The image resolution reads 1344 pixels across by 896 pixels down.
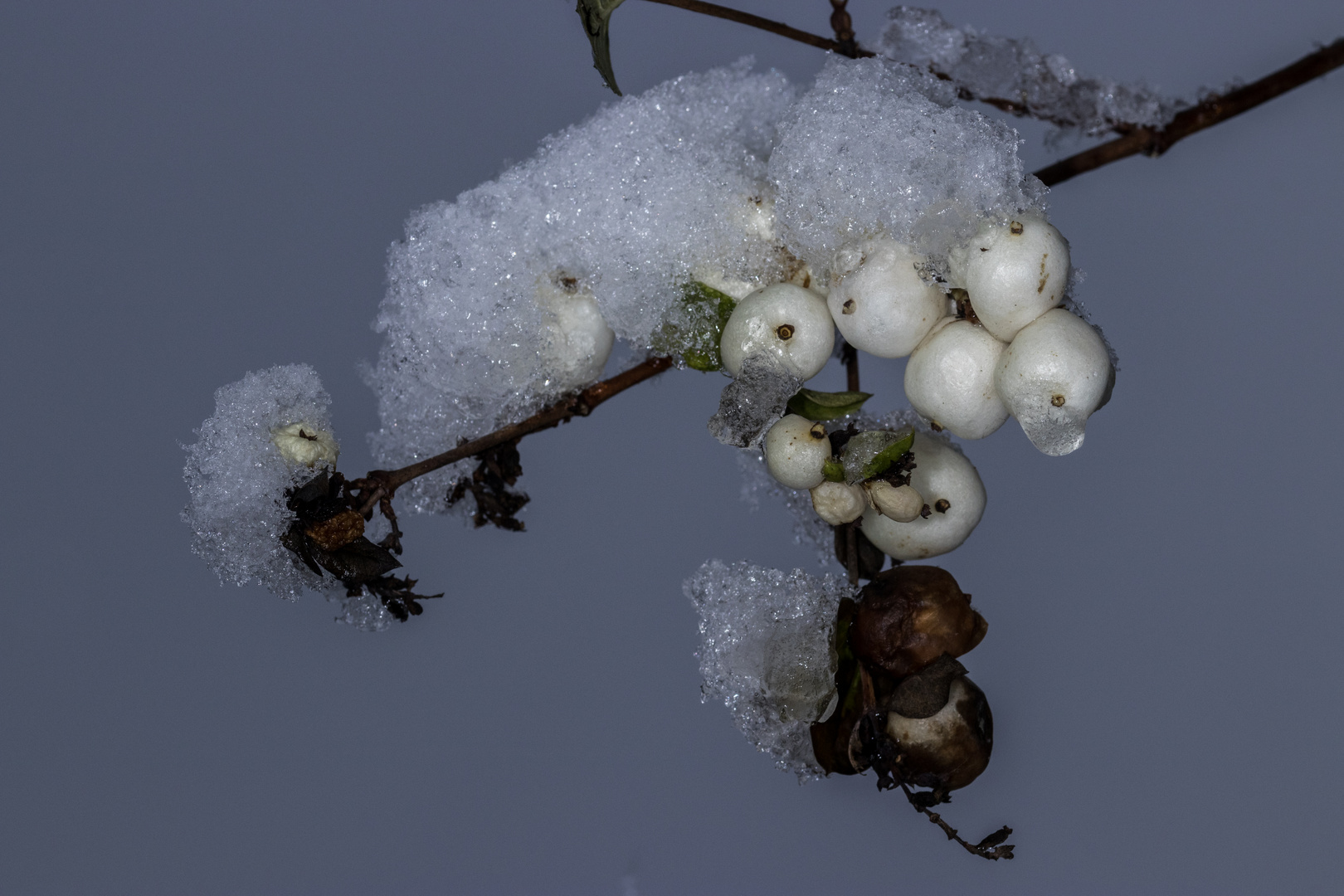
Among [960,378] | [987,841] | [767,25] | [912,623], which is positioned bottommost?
[987,841]

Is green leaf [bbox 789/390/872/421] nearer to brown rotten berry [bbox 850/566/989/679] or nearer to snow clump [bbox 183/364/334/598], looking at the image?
brown rotten berry [bbox 850/566/989/679]

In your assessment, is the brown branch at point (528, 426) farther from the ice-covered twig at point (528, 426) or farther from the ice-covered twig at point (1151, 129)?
the ice-covered twig at point (1151, 129)

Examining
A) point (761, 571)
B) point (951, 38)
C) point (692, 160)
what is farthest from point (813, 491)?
point (951, 38)

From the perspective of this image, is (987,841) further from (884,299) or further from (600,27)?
(600,27)

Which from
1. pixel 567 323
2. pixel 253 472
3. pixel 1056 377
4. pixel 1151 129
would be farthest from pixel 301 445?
pixel 1151 129

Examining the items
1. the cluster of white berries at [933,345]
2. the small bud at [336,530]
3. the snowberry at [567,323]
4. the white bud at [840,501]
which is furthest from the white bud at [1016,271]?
the small bud at [336,530]
